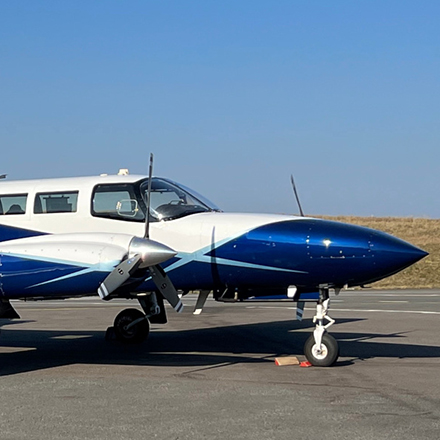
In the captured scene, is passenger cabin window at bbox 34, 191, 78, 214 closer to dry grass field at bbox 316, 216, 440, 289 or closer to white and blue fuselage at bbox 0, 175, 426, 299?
white and blue fuselage at bbox 0, 175, 426, 299

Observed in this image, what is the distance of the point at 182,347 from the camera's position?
46.6 ft

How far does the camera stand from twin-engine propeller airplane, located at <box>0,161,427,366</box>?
1045 cm

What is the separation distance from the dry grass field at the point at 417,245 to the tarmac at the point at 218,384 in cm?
2139

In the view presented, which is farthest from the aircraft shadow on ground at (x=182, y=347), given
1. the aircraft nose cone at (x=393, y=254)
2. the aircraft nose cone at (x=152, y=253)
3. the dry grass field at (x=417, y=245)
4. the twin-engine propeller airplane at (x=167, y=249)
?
the dry grass field at (x=417, y=245)

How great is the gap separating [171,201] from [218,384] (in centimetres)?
320

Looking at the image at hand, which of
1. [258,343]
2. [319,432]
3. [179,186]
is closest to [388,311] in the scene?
[258,343]

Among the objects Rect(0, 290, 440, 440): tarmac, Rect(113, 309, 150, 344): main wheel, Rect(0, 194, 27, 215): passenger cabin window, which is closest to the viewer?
Rect(0, 290, 440, 440): tarmac

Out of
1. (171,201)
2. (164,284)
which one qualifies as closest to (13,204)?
(171,201)

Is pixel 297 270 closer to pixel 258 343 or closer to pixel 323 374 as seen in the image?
pixel 323 374

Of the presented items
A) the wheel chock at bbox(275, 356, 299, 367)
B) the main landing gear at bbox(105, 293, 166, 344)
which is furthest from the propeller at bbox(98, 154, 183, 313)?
the main landing gear at bbox(105, 293, 166, 344)

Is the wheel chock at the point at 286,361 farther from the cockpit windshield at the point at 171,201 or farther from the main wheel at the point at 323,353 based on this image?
the cockpit windshield at the point at 171,201

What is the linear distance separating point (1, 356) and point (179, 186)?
14.8 ft

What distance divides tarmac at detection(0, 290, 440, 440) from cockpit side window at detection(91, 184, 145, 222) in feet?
7.77

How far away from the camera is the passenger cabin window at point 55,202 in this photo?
12062 mm
